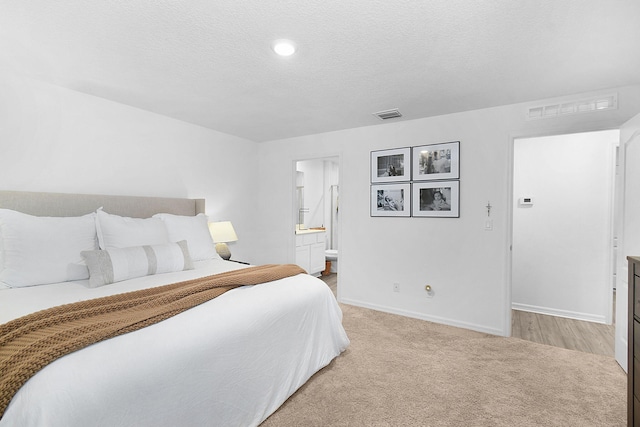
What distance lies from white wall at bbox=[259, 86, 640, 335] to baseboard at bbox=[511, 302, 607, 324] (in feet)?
3.63

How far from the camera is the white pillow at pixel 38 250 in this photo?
2043 millimetres

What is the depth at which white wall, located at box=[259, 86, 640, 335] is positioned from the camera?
10.2 ft

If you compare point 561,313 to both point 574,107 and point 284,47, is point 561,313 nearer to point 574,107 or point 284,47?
point 574,107

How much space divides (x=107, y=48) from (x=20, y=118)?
1.17m

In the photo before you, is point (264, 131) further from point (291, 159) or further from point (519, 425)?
point (519, 425)

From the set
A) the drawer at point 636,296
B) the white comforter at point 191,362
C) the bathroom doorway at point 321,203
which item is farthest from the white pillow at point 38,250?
the bathroom doorway at point 321,203

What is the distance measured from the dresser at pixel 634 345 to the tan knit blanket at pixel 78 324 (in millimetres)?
2265

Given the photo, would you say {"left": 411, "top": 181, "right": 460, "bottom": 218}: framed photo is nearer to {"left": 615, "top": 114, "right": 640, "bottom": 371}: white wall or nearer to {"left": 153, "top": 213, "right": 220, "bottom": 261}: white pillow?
{"left": 615, "top": 114, "right": 640, "bottom": 371}: white wall

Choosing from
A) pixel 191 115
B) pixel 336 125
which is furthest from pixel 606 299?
pixel 191 115

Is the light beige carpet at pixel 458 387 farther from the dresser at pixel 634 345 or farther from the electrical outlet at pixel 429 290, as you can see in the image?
the electrical outlet at pixel 429 290

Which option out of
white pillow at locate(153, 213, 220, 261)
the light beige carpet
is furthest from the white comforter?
white pillow at locate(153, 213, 220, 261)

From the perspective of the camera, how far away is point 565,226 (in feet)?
12.0

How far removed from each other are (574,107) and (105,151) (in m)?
4.55

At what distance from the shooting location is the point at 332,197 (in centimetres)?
675
